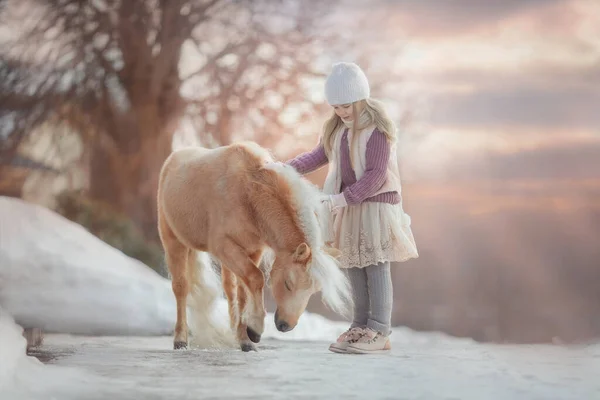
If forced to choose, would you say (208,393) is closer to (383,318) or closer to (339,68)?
(383,318)

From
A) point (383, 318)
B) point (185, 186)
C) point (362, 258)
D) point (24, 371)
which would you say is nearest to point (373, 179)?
point (362, 258)

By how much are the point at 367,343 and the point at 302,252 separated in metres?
0.65

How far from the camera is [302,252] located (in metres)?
4.05

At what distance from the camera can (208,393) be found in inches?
132

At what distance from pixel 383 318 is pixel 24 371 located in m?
1.71

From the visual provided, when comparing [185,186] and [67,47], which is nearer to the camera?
[185,186]

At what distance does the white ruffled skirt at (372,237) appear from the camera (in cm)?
433

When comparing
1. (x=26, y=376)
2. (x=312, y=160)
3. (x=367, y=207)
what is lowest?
(x=26, y=376)

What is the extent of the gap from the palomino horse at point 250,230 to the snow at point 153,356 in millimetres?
227

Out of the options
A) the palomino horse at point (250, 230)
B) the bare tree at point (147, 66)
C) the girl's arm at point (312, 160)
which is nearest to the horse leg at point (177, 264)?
the palomino horse at point (250, 230)

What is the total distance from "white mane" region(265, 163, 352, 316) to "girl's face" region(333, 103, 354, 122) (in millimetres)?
372

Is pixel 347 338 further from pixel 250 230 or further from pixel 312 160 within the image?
pixel 312 160

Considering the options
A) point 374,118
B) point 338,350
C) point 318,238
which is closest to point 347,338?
point 338,350

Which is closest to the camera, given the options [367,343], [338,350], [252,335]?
[252,335]
